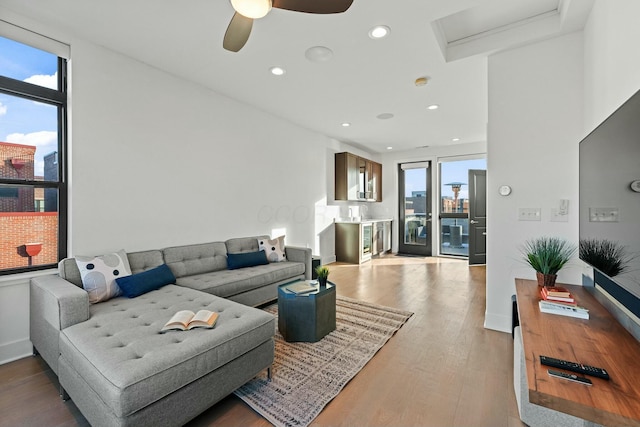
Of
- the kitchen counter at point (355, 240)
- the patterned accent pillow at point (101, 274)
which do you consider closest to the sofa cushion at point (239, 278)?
the patterned accent pillow at point (101, 274)

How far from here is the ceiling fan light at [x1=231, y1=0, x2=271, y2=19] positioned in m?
1.54

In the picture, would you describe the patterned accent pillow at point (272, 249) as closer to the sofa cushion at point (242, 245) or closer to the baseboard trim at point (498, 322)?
the sofa cushion at point (242, 245)

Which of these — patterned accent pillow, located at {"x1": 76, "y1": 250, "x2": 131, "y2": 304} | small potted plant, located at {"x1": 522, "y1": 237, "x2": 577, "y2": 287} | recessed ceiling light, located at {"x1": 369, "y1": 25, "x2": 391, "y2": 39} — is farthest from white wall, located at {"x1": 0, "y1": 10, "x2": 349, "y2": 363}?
small potted plant, located at {"x1": 522, "y1": 237, "x2": 577, "y2": 287}

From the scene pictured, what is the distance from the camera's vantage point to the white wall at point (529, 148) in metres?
2.34

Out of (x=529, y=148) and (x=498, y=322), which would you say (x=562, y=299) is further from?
(x=529, y=148)

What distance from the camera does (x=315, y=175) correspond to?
535 centimetres

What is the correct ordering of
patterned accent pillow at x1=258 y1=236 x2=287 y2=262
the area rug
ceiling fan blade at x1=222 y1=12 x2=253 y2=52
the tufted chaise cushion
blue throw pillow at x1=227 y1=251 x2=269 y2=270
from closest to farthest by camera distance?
the tufted chaise cushion < the area rug < ceiling fan blade at x1=222 y1=12 x2=253 y2=52 < blue throw pillow at x1=227 y1=251 x2=269 y2=270 < patterned accent pillow at x1=258 y1=236 x2=287 y2=262

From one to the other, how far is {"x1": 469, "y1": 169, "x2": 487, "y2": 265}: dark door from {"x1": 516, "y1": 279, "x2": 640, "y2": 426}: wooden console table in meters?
4.16

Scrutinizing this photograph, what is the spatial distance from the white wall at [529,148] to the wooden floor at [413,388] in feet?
1.73

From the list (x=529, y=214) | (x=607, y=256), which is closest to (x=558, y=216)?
(x=529, y=214)

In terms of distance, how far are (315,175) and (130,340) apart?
13.7 ft

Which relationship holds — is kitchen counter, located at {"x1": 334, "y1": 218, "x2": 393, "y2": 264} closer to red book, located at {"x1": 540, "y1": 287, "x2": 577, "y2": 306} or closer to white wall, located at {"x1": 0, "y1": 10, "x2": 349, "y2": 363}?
white wall, located at {"x1": 0, "y1": 10, "x2": 349, "y2": 363}

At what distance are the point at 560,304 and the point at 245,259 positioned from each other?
9.54ft

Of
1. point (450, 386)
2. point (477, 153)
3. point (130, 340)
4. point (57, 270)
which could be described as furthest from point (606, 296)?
point (477, 153)
